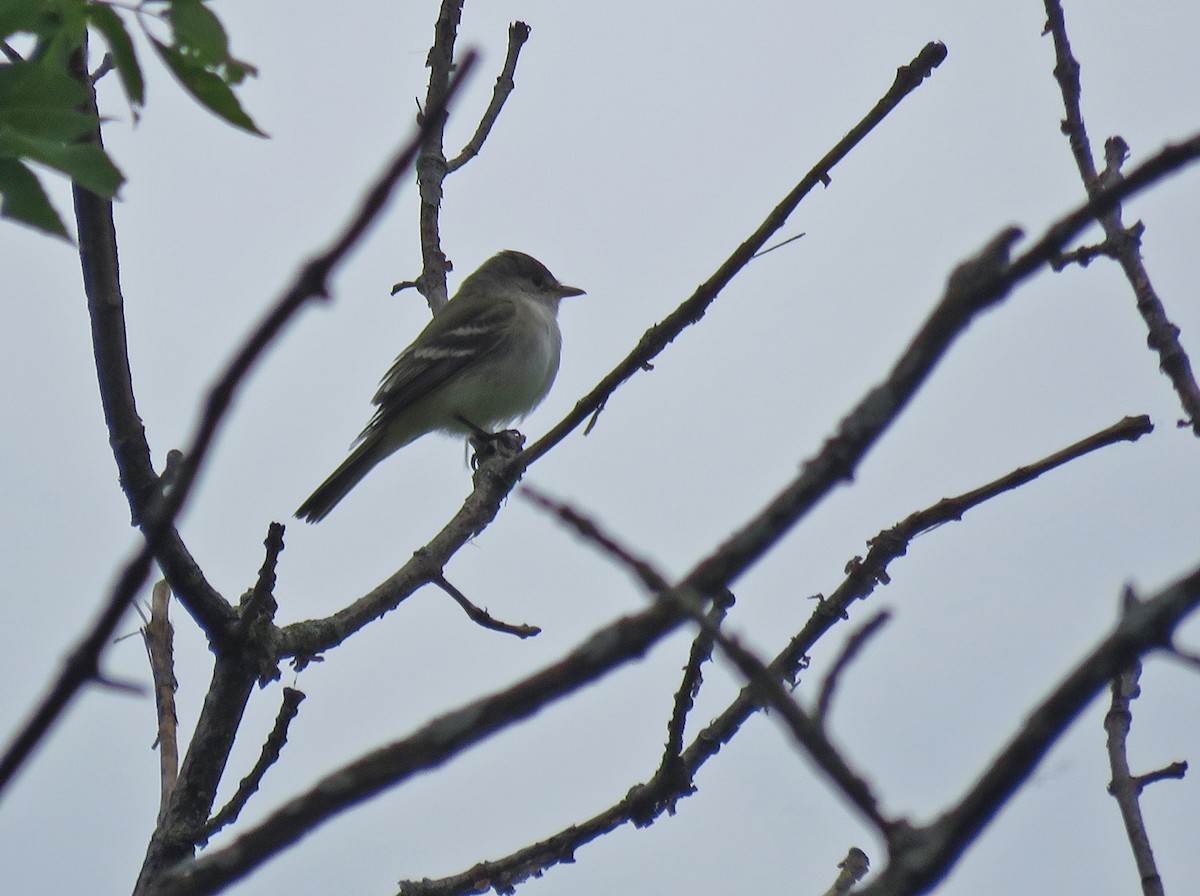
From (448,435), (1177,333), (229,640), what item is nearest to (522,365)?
(448,435)

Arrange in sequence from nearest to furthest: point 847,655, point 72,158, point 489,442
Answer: point 847,655, point 72,158, point 489,442

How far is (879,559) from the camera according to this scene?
3459mm

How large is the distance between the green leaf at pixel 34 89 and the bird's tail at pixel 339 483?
24.8ft

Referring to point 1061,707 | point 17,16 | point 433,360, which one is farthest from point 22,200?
point 433,360

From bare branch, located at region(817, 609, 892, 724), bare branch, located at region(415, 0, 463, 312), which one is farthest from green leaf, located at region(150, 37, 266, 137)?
bare branch, located at region(415, 0, 463, 312)

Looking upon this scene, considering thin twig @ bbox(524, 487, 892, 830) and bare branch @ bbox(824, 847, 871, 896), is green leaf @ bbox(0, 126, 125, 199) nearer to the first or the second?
thin twig @ bbox(524, 487, 892, 830)

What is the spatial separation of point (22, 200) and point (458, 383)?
815 centimetres

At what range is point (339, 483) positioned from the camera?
33.2 ft

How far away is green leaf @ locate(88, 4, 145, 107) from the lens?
2961mm

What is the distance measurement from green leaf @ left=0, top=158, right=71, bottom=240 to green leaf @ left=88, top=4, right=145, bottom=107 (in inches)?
22.3

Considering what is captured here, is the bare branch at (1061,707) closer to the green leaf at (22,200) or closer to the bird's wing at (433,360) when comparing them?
the green leaf at (22,200)

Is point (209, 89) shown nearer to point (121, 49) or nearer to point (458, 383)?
point (121, 49)

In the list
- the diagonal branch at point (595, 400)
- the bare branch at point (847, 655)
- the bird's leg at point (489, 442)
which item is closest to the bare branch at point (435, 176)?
the bird's leg at point (489, 442)

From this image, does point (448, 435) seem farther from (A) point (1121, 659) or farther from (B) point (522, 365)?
(A) point (1121, 659)
